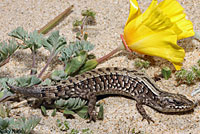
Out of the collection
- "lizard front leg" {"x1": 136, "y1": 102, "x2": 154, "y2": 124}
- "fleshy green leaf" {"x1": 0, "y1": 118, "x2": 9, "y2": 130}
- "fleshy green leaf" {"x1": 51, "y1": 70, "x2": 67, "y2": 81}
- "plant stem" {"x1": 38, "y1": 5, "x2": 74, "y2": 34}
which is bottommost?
"lizard front leg" {"x1": 136, "y1": 102, "x2": 154, "y2": 124}

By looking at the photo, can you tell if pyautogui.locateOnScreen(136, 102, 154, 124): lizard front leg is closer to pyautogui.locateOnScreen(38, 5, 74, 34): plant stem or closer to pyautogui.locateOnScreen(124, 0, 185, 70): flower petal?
pyautogui.locateOnScreen(124, 0, 185, 70): flower petal

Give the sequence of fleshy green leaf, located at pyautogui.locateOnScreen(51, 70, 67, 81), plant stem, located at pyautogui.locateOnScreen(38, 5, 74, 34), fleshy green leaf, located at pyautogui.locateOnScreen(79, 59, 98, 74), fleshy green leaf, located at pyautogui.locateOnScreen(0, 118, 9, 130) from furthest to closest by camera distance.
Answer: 1. plant stem, located at pyautogui.locateOnScreen(38, 5, 74, 34)
2. fleshy green leaf, located at pyautogui.locateOnScreen(79, 59, 98, 74)
3. fleshy green leaf, located at pyautogui.locateOnScreen(51, 70, 67, 81)
4. fleshy green leaf, located at pyautogui.locateOnScreen(0, 118, 9, 130)

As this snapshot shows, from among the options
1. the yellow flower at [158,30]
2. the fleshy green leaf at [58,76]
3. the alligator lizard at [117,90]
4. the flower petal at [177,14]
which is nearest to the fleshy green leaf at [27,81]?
the alligator lizard at [117,90]

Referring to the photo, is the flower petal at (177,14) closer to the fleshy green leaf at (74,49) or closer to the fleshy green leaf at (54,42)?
the fleshy green leaf at (74,49)

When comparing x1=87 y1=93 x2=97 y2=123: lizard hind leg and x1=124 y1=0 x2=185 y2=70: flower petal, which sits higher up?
x1=124 y1=0 x2=185 y2=70: flower petal

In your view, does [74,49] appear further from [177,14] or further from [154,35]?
[177,14]

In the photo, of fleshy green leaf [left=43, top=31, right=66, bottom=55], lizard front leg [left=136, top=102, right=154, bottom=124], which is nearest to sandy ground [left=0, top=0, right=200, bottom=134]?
lizard front leg [left=136, top=102, right=154, bottom=124]

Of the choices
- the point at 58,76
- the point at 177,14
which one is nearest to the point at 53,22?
the point at 58,76
